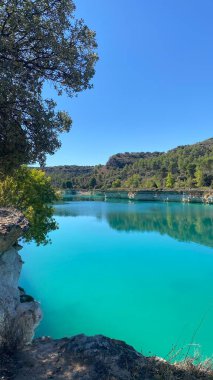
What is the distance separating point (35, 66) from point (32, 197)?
10.9 metres

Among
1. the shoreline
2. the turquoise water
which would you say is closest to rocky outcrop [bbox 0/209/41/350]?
the turquoise water

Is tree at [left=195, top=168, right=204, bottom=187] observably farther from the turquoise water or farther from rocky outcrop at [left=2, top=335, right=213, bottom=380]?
rocky outcrop at [left=2, top=335, right=213, bottom=380]

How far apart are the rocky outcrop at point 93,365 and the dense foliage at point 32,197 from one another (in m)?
11.3

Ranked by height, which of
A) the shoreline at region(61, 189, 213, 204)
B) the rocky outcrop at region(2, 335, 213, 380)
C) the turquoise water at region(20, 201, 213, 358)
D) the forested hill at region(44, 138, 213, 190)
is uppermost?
the forested hill at region(44, 138, 213, 190)

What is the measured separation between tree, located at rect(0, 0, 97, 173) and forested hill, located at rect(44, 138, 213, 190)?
55612 mm

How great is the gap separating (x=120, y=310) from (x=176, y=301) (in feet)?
10.2

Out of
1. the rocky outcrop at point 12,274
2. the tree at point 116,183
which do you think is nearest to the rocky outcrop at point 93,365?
the rocky outcrop at point 12,274

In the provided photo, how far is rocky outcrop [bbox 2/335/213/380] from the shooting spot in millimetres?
4082

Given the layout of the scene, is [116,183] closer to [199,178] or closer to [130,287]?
[199,178]

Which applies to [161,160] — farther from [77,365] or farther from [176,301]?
[77,365]

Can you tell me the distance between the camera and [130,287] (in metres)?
18.1

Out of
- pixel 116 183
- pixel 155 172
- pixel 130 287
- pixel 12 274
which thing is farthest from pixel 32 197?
pixel 116 183

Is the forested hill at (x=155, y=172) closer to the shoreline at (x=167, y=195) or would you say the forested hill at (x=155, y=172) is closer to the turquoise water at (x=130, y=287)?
the shoreline at (x=167, y=195)

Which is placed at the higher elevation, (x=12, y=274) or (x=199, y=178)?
(x=199, y=178)
